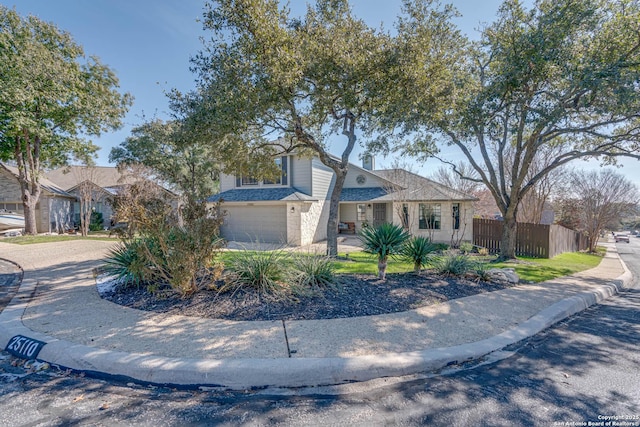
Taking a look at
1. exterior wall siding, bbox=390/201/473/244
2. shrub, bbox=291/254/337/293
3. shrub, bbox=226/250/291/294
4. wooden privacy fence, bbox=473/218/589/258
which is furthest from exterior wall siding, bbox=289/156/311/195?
shrub, bbox=226/250/291/294

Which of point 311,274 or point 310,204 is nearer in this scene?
point 311,274

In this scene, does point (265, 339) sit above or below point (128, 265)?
below

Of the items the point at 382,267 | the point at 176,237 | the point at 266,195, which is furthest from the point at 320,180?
the point at 176,237

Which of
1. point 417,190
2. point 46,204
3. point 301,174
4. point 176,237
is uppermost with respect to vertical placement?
point 301,174

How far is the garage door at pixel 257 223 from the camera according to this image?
656 inches

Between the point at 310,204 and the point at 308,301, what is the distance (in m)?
12.1

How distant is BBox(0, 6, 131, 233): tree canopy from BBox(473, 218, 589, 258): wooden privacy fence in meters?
23.4

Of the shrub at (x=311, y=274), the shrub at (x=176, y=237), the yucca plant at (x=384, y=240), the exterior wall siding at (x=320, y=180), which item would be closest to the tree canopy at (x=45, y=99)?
the exterior wall siding at (x=320, y=180)

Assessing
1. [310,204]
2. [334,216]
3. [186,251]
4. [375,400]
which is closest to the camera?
[375,400]

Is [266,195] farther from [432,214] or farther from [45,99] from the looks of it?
[45,99]

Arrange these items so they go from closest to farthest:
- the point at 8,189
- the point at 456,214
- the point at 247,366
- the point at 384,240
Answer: the point at 247,366
the point at 384,240
the point at 456,214
the point at 8,189

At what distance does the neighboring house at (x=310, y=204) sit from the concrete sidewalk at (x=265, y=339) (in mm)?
10534

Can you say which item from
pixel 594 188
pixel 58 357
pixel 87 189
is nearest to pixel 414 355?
pixel 58 357

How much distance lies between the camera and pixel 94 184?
20.1m
